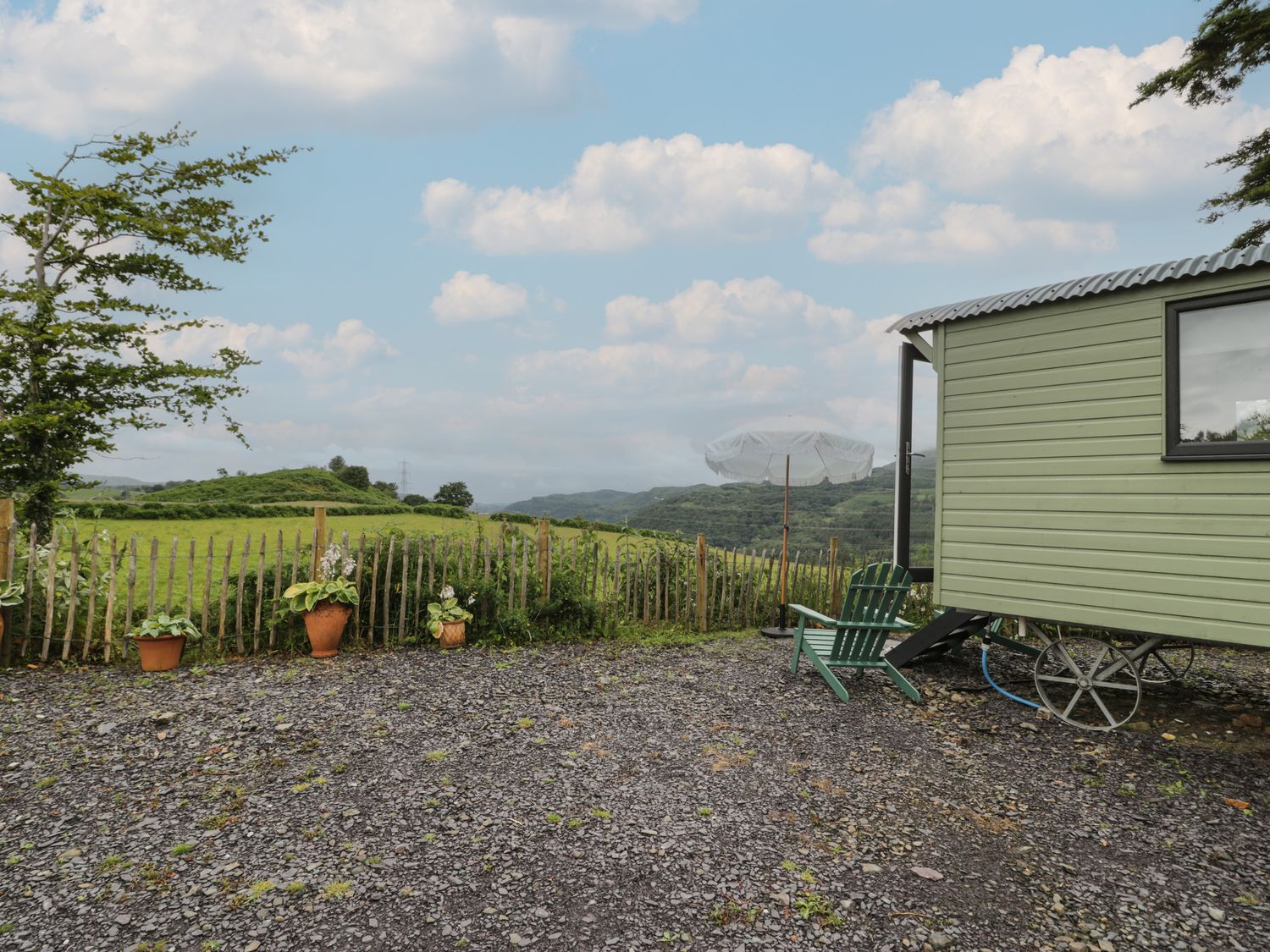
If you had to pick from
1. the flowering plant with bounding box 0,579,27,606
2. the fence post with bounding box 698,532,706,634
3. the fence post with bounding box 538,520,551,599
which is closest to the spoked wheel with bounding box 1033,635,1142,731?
the fence post with bounding box 698,532,706,634

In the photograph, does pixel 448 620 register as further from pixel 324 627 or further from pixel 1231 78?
pixel 1231 78

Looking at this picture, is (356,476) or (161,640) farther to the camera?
(356,476)

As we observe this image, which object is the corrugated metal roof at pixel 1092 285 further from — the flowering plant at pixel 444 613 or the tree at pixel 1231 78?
the tree at pixel 1231 78

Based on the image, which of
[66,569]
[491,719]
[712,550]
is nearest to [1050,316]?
[712,550]

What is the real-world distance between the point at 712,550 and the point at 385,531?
13.3 ft

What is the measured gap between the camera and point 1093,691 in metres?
5.14

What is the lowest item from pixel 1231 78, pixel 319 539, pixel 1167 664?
pixel 1167 664

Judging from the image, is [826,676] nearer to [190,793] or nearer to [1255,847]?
[1255,847]

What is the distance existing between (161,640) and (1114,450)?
25.8 feet

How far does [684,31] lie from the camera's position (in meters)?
10.1

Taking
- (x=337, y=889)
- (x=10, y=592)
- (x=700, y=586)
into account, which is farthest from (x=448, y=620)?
(x=337, y=889)

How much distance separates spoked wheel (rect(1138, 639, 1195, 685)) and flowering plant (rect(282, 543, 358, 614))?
7.06 metres

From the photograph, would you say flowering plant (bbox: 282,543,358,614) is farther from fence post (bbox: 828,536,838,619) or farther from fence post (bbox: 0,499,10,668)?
fence post (bbox: 828,536,838,619)

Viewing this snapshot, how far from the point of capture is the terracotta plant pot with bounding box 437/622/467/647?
6641 mm
